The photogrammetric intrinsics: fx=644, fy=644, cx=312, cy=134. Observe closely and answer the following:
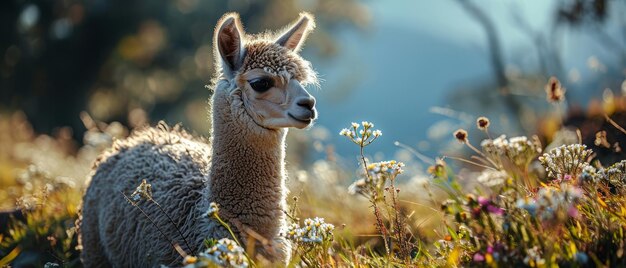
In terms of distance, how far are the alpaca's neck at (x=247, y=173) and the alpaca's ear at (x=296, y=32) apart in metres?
0.69

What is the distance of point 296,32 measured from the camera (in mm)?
4699

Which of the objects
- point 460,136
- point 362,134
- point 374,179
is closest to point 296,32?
point 362,134

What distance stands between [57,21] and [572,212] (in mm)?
23259

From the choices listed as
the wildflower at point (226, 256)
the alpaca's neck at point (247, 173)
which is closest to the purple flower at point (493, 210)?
the wildflower at point (226, 256)

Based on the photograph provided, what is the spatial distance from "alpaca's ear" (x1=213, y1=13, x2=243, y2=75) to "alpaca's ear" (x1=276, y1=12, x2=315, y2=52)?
1.33 ft

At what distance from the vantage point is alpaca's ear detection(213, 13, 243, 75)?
4.23 meters

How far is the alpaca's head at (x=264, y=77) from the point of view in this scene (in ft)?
13.0

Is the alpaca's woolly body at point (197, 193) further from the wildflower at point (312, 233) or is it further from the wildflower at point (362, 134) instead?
the wildflower at point (362, 134)

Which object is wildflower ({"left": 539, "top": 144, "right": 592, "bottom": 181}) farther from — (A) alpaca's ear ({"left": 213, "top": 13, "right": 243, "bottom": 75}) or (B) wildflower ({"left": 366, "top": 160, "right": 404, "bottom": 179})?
(A) alpaca's ear ({"left": 213, "top": 13, "right": 243, "bottom": 75})

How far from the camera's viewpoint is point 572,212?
233 centimetres

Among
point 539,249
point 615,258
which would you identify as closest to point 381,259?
point 539,249

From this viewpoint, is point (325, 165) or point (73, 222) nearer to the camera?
point (73, 222)

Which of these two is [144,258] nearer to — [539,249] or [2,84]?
[539,249]

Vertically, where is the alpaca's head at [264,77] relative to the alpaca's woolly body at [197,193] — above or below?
above
